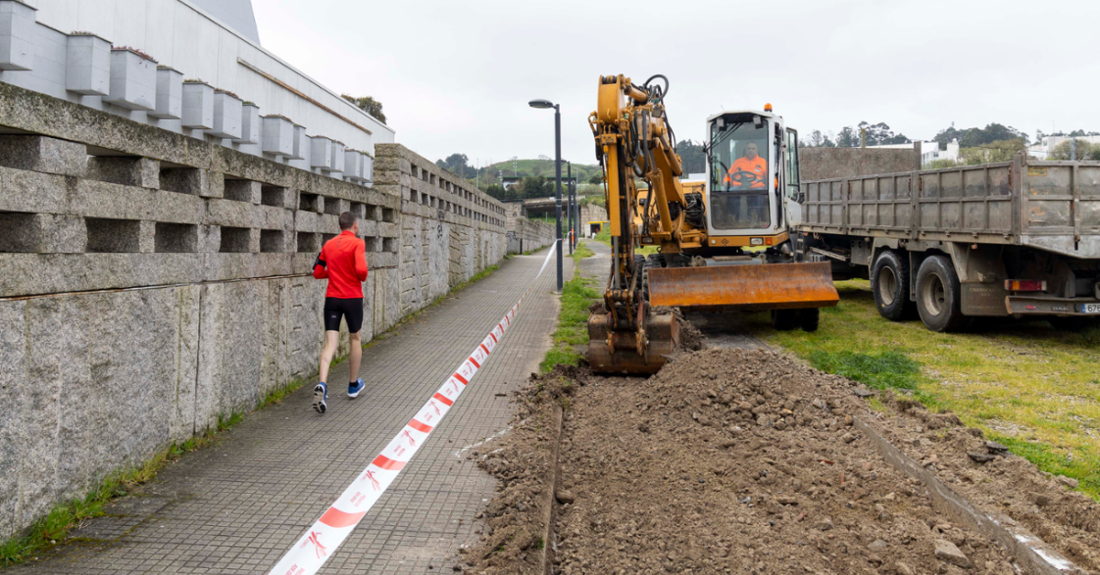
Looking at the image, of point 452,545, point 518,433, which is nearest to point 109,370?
point 452,545

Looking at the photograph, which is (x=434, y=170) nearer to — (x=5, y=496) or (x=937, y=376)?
(x=937, y=376)

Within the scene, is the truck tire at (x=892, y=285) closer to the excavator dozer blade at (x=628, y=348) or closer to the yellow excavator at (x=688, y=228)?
the yellow excavator at (x=688, y=228)

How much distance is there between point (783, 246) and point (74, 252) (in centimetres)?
1048

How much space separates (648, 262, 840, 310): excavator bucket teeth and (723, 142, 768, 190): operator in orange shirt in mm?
1897

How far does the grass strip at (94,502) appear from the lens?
11.7ft

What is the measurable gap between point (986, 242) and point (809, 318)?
2631 millimetres

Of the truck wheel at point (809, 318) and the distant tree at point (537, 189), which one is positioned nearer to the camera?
the truck wheel at point (809, 318)

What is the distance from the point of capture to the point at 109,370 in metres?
4.33

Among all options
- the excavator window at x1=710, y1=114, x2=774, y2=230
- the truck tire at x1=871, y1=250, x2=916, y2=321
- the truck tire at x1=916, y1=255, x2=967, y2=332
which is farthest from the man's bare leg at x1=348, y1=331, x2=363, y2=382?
the truck tire at x1=871, y1=250, x2=916, y2=321

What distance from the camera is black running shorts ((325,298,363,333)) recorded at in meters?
6.62

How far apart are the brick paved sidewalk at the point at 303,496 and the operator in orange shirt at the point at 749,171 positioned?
241 inches

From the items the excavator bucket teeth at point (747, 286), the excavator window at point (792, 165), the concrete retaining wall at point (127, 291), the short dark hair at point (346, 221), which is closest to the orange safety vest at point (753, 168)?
the excavator window at point (792, 165)

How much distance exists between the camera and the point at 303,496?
14.5ft

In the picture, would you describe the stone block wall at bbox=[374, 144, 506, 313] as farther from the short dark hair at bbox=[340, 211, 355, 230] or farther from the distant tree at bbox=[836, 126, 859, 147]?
the distant tree at bbox=[836, 126, 859, 147]
